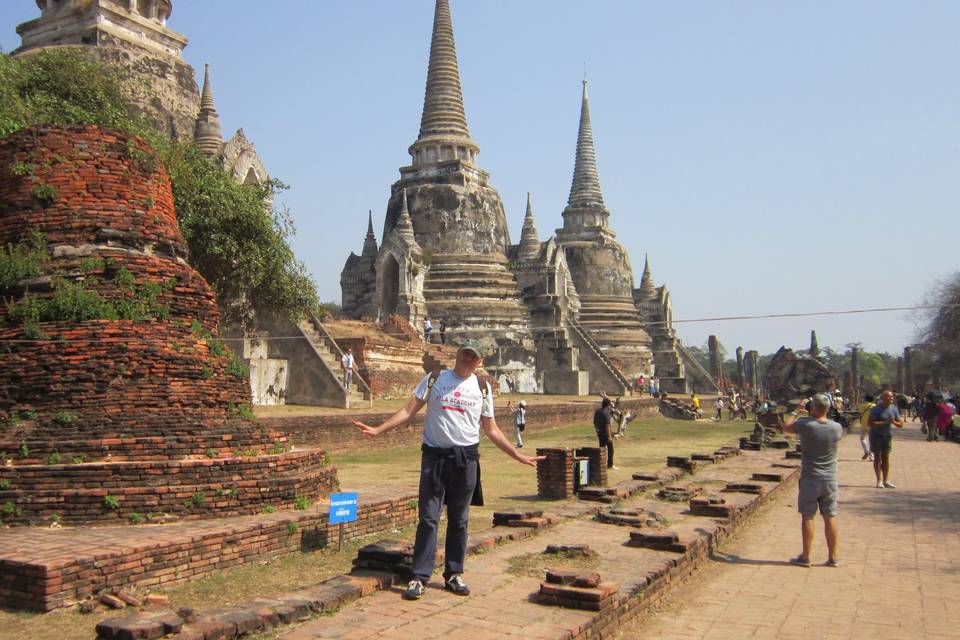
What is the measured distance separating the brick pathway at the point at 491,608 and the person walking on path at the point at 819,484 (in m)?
0.85

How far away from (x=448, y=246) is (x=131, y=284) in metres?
24.9

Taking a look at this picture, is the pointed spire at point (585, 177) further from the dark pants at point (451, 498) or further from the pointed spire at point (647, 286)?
the dark pants at point (451, 498)

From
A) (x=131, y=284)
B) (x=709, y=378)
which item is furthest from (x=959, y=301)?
(x=131, y=284)

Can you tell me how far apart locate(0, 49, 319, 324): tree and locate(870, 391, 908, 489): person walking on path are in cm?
981

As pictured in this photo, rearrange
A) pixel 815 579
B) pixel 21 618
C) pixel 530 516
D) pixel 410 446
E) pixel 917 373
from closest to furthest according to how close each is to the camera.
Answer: pixel 21 618 → pixel 815 579 → pixel 530 516 → pixel 410 446 → pixel 917 373

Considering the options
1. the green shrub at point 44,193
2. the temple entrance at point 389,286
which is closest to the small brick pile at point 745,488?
the green shrub at point 44,193

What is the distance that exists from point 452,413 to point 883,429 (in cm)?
839

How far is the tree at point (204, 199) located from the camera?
12.4 meters

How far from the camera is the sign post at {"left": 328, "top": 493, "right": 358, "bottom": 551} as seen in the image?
6.60 m

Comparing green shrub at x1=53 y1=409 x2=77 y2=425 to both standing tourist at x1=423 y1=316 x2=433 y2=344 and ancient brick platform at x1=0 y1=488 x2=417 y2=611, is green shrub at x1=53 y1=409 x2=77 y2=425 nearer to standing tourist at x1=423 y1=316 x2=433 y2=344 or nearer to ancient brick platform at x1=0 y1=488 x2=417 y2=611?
ancient brick platform at x1=0 y1=488 x2=417 y2=611

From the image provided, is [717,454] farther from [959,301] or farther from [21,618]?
[959,301]

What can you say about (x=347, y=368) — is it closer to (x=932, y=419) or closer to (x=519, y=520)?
(x=519, y=520)

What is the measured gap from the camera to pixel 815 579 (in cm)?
627

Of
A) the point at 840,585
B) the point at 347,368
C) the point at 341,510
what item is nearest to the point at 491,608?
the point at 341,510
